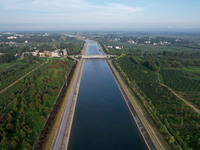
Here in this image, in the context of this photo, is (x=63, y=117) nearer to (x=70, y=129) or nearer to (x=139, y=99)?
(x=70, y=129)

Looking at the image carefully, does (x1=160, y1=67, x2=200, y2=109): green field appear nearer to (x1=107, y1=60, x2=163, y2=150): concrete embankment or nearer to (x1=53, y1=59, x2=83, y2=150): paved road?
(x1=107, y1=60, x2=163, y2=150): concrete embankment

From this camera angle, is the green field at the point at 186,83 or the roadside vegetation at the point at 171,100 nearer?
the roadside vegetation at the point at 171,100

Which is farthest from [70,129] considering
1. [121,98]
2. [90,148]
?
[121,98]

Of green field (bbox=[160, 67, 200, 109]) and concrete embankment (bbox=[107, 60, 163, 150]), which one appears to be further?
green field (bbox=[160, 67, 200, 109])

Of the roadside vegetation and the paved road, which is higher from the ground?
the roadside vegetation

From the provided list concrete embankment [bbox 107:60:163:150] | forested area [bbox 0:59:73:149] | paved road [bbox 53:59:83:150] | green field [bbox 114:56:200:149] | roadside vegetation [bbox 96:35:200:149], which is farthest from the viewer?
roadside vegetation [bbox 96:35:200:149]

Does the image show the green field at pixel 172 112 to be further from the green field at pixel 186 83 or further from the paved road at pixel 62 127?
the paved road at pixel 62 127

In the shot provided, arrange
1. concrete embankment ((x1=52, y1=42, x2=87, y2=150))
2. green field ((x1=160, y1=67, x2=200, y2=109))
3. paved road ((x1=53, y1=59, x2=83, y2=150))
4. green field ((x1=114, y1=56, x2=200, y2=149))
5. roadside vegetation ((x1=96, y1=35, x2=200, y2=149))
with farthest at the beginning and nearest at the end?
green field ((x1=160, y1=67, x2=200, y2=109)) < roadside vegetation ((x1=96, y1=35, x2=200, y2=149)) < green field ((x1=114, y1=56, x2=200, y2=149)) < concrete embankment ((x1=52, y1=42, x2=87, y2=150)) < paved road ((x1=53, y1=59, x2=83, y2=150))

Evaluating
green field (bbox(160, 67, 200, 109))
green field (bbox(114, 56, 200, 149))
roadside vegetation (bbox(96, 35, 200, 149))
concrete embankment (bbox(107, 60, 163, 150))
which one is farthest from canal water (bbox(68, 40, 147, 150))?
green field (bbox(160, 67, 200, 109))

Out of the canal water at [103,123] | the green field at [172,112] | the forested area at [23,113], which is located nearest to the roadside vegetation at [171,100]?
the green field at [172,112]
